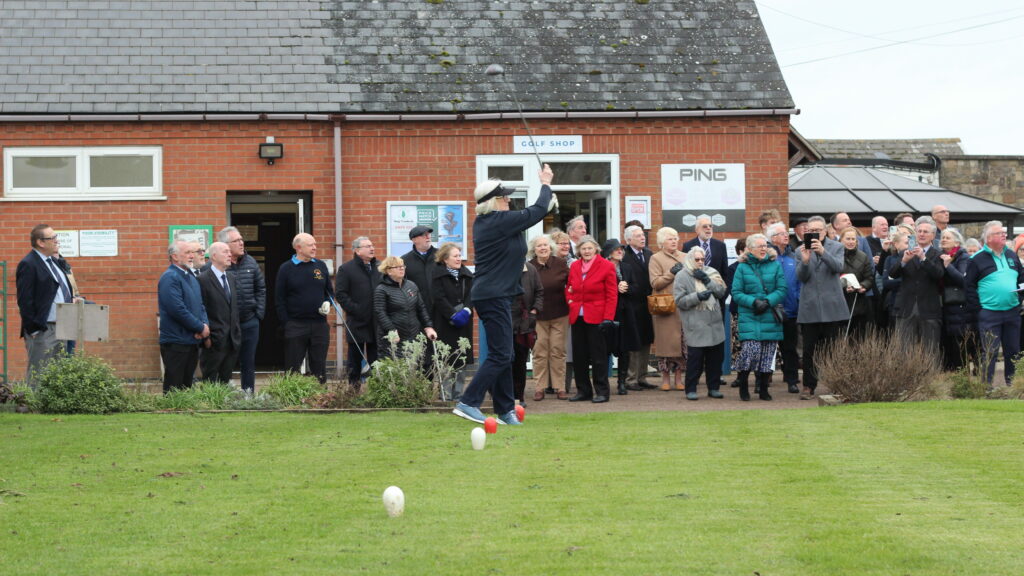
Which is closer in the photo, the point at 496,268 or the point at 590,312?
the point at 496,268

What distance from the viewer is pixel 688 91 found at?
18.1m

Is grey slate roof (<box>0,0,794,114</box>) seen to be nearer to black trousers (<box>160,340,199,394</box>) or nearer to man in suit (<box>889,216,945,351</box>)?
man in suit (<box>889,216,945,351</box>)

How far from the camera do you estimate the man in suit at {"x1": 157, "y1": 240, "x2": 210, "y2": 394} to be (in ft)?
41.8

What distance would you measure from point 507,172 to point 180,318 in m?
6.43

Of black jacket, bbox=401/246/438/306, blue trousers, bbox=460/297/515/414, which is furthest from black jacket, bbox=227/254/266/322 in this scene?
blue trousers, bbox=460/297/515/414

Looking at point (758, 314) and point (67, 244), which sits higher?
point (67, 244)

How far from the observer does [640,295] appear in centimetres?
1517

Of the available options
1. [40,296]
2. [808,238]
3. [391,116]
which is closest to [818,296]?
[808,238]

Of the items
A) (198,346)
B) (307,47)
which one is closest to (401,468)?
(198,346)

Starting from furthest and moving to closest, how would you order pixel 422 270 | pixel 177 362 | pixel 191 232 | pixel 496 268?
pixel 191 232 < pixel 422 270 < pixel 177 362 < pixel 496 268

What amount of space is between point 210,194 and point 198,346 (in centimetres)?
482

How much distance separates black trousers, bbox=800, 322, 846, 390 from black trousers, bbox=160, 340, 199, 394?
21.6 feet

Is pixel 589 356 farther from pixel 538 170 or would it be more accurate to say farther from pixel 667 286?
pixel 538 170

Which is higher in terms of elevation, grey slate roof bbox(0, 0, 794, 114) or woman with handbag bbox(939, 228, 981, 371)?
grey slate roof bbox(0, 0, 794, 114)
